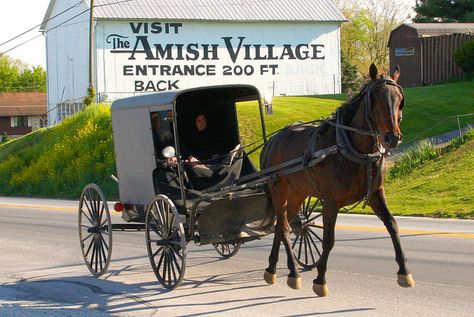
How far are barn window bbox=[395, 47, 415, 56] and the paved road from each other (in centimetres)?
3303

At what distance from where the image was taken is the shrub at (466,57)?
43206 millimetres

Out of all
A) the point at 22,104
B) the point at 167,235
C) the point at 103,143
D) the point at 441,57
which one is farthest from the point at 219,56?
the point at 167,235

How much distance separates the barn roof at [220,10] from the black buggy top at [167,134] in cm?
4141

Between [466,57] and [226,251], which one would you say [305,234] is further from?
[466,57]

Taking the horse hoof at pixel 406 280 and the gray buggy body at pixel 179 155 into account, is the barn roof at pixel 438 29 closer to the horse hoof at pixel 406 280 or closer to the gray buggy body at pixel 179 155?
the gray buggy body at pixel 179 155

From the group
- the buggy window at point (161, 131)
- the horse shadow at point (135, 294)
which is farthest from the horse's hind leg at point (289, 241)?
the buggy window at point (161, 131)

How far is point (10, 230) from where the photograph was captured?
19.5 m

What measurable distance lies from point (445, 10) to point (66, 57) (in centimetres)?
2669

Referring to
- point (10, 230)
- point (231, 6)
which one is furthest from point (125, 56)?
point (10, 230)

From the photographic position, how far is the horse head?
27.9ft

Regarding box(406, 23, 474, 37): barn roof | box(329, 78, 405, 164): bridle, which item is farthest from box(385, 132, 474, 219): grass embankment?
box(406, 23, 474, 37): barn roof

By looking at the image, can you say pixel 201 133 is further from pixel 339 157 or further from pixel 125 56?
pixel 125 56

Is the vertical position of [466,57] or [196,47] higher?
[196,47]

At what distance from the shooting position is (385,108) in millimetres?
8664
